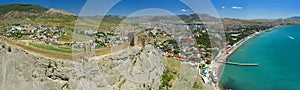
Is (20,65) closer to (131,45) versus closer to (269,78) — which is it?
(131,45)

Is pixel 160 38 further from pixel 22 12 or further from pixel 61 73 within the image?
pixel 61 73

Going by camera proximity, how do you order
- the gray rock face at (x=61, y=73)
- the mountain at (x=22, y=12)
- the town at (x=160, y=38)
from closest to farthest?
the gray rock face at (x=61, y=73) → the town at (x=160, y=38) → the mountain at (x=22, y=12)

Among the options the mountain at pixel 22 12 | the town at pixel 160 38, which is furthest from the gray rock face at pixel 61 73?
the mountain at pixel 22 12

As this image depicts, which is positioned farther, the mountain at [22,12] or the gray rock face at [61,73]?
the mountain at [22,12]

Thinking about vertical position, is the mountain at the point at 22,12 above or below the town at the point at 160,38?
above

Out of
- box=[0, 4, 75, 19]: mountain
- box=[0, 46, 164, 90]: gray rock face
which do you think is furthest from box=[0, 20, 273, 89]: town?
box=[0, 4, 75, 19]: mountain

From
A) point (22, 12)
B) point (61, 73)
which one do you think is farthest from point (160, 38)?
point (61, 73)

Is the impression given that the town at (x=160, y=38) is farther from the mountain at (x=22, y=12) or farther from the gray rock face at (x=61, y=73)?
the mountain at (x=22, y=12)

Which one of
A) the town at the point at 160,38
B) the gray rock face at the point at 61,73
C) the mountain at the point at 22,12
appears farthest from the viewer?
the mountain at the point at 22,12

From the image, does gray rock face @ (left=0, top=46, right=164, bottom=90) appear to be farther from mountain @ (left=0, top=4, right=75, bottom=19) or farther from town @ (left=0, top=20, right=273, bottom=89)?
mountain @ (left=0, top=4, right=75, bottom=19)

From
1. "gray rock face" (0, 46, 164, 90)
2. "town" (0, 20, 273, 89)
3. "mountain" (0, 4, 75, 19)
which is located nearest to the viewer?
"gray rock face" (0, 46, 164, 90)
